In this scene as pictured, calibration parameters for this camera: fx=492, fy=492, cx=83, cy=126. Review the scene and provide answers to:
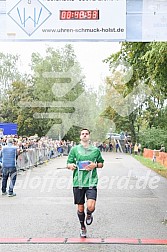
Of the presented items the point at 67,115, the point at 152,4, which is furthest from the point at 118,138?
the point at 152,4

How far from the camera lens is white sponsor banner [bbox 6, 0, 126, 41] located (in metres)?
10.1

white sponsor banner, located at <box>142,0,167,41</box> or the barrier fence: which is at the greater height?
white sponsor banner, located at <box>142,0,167,41</box>

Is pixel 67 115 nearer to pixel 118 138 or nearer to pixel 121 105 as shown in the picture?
pixel 121 105

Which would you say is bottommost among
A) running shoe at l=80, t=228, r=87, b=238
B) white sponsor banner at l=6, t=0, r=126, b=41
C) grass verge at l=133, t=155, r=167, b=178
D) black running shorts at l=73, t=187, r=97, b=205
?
grass verge at l=133, t=155, r=167, b=178

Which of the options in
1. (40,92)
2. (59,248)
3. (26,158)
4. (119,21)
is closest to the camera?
(59,248)

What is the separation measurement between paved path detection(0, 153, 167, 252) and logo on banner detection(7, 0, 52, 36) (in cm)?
389

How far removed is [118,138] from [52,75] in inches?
464

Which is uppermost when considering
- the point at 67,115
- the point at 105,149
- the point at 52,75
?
the point at 52,75

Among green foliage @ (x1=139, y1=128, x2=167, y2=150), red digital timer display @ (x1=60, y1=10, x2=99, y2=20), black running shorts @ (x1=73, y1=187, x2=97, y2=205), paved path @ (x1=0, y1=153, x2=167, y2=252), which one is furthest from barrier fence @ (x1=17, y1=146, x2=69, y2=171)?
black running shorts @ (x1=73, y1=187, x2=97, y2=205)

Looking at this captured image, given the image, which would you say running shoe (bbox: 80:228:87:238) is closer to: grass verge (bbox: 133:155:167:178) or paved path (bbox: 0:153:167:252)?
paved path (bbox: 0:153:167:252)

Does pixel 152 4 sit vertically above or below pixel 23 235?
above

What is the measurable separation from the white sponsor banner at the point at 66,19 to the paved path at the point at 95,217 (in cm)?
373

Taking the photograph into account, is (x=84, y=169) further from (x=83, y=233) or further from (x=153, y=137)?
(x=153, y=137)

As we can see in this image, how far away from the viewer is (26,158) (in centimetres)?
2434
